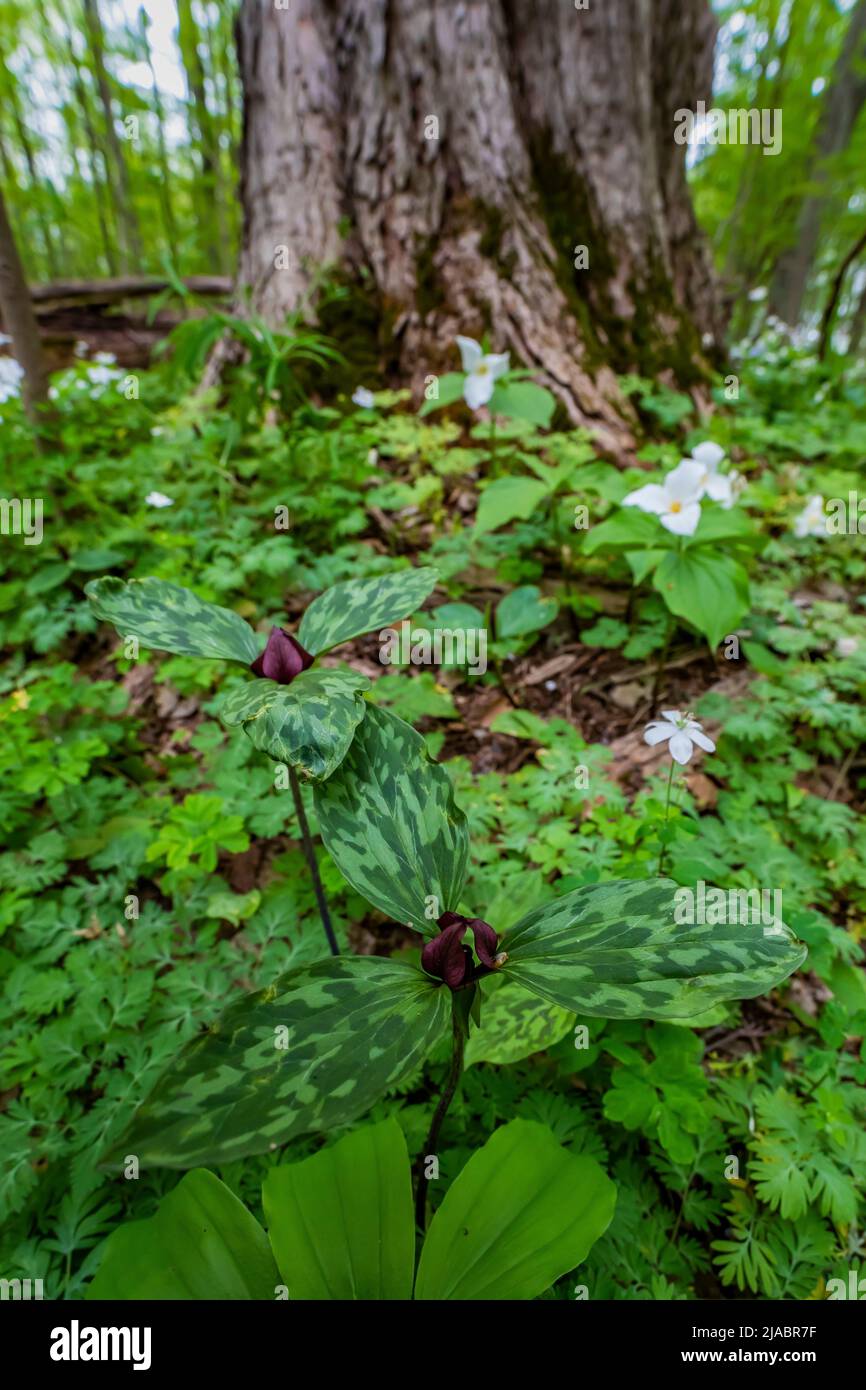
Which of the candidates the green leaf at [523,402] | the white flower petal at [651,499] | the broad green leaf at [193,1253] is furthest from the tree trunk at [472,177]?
the broad green leaf at [193,1253]

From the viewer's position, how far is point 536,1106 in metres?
1.17

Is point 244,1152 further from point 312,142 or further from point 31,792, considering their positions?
point 312,142

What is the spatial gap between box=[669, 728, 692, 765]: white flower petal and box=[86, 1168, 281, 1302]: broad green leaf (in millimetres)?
910

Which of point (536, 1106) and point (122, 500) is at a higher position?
point (122, 500)

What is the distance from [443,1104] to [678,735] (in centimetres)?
73

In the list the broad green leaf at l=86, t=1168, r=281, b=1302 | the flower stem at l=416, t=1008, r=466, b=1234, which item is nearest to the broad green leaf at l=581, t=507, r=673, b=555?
the flower stem at l=416, t=1008, r=466, b=1234

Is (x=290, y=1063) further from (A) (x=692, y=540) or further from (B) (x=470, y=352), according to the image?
(B) (x=470, y=352)

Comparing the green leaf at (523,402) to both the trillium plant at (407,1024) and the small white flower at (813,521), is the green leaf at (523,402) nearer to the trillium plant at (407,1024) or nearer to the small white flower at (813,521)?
the small white flower at (813,521)

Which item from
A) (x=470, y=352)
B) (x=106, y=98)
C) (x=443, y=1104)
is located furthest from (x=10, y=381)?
(x=106, y=98)

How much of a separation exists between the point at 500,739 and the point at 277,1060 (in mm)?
1374

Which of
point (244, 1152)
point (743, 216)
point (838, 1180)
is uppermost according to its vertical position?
point (743, 216)

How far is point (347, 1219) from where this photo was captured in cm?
83

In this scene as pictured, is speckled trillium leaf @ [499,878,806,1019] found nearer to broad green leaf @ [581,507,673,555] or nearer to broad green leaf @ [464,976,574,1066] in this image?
broad green leaf @ [464,976,574,1066]

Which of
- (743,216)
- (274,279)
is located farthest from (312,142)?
(743,216)
